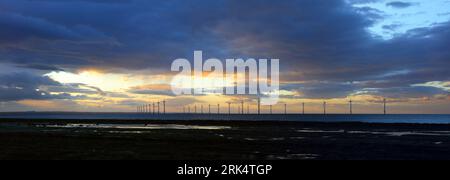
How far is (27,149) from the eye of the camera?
46.2m

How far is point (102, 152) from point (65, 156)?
4150 millimetres

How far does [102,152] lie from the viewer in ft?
141
